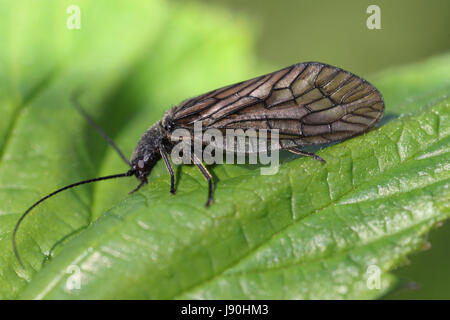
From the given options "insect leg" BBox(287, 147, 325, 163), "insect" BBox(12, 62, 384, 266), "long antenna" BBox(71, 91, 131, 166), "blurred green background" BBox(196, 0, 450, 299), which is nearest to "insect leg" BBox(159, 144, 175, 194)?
"insect" BBox(12, 62, 384, 266)

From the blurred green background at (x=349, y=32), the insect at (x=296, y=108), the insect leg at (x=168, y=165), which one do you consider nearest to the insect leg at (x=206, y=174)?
the insect at (x=296, y=108)

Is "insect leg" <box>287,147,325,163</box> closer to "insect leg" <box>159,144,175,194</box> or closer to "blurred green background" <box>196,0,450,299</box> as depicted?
"insect leg" <box>159,144,175,194</box>

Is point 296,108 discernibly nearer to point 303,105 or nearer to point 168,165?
point 303,105

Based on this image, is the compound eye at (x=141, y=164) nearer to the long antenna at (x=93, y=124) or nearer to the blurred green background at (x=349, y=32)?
the long antenna at (x=93, y=124)

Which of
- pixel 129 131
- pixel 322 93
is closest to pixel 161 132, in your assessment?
pixel 129 131

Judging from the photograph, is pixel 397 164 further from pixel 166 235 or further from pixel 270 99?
pixel 166 235

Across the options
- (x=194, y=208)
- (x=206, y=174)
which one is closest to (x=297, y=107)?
(x=206, y=174)
